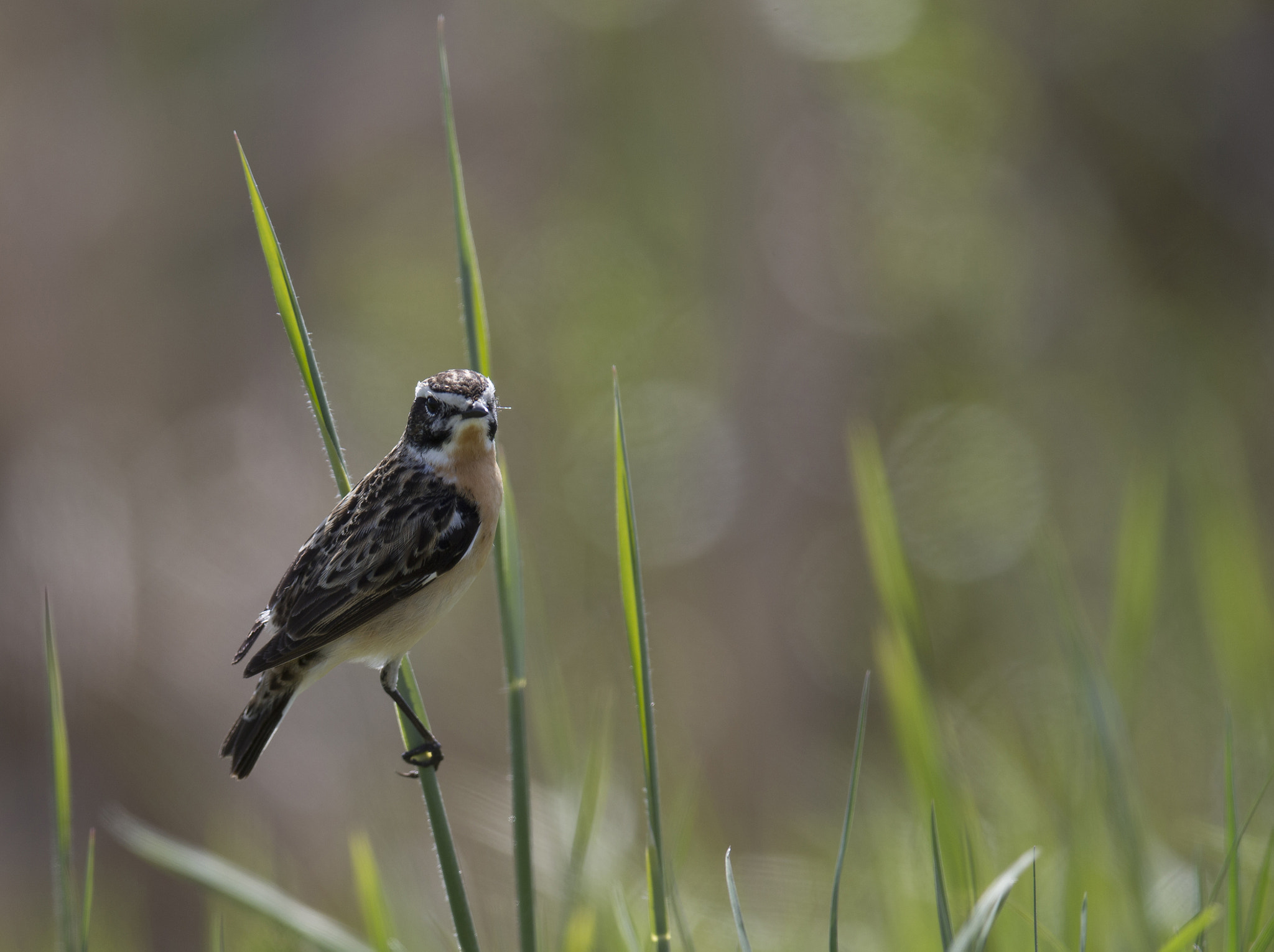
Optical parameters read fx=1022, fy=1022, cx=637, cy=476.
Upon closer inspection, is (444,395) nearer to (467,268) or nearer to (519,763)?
(467,268)

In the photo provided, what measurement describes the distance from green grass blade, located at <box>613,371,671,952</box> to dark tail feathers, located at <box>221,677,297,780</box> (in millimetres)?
1059

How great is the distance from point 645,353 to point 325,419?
350 inches

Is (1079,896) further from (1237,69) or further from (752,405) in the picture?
(752,405)

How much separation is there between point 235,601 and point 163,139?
4.50 m

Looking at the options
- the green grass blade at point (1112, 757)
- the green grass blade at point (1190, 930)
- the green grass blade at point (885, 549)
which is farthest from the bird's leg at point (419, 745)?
the green grass blade at point (1112, 757)

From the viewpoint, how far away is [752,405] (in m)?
10.7

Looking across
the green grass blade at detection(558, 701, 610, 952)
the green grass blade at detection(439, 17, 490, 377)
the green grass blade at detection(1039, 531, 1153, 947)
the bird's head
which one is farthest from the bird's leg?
the green grass blade at detection(1039, 531, 1153, 947)

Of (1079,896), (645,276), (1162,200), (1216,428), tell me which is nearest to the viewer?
(1079,896)

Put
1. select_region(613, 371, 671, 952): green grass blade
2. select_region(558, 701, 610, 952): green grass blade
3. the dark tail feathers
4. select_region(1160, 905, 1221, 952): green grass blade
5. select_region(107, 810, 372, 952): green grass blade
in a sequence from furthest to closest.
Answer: the dark tail feathers < select_region(558, 701, 610, 952): green grass blade < select_region(107, 810, 372, 952): green grass blade < select_region(613, 371, 671, 952): green grass blade < select_region(1160, 905, 1221, 952): green grass blade

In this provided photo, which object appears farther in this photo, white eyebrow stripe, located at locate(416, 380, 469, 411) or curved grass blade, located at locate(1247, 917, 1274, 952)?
white eyebrow stripe, located at locate(416, 380, 469, 411)

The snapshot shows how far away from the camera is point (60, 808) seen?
1.93m

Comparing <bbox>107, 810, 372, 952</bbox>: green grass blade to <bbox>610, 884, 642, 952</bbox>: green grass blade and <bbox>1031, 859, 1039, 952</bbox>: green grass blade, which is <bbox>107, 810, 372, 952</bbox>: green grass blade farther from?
<bbox>1031, 859, 1039, 952</bbox>: green grass blade

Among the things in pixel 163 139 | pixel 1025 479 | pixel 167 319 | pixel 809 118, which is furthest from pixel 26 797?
pixel 809 118

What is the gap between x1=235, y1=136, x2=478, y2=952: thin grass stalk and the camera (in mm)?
1776
